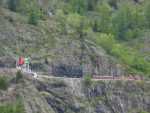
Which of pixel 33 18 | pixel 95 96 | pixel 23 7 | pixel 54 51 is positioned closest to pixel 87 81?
pixel 95 96

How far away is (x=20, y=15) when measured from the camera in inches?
6816

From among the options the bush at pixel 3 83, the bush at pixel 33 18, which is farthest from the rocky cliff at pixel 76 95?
the bush at pixel 33 18

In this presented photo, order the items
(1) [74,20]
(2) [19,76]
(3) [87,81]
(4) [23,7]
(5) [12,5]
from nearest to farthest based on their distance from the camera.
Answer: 1. (2) [19,76]
2. (3) [87,81]
3. (5) [12,5]
4. (4) [23,7]
5. (1) [74,20]

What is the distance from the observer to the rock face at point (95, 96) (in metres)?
138

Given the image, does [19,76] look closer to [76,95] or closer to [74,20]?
[76,95]

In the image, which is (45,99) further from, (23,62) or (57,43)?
(57,43)

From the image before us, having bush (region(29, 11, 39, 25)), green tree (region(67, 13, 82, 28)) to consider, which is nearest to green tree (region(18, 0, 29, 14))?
bush (region(29, 11, 39, 25))

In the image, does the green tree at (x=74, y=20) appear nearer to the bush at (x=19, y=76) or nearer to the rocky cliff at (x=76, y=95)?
the rocky cliff at (x=76, y=95)

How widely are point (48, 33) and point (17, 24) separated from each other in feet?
26.6

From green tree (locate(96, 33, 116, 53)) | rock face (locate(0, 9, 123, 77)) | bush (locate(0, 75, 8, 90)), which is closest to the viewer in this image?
bush (locate(0, 75, 8, 90))

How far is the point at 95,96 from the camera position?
488ft

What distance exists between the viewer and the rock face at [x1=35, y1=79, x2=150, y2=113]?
451 ft

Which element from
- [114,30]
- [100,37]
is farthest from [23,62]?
[114,30]

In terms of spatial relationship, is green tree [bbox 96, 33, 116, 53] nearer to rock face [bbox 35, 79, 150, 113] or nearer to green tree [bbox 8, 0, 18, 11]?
rock face [bbox 35, 79, 150, 113]
